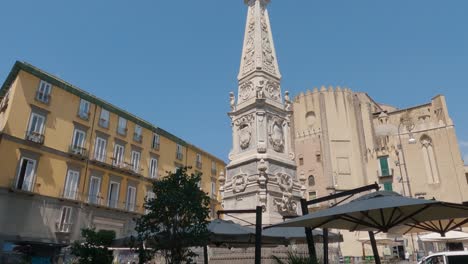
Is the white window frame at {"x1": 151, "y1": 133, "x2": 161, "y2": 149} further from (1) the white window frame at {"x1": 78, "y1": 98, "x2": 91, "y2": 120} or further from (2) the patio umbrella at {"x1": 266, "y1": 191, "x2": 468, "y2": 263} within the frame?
(2) the patio umbrella at {"x1": 266, "y1": 191, "x2": 468, "y2": 263}

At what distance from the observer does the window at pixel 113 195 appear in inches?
1037

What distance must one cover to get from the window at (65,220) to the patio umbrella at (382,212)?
21.0m

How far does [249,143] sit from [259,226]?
7.16 metres

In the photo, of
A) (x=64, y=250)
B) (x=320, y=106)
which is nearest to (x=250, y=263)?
(x=64, y=250)

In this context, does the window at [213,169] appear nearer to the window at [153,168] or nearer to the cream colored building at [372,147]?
the window at [153,168]

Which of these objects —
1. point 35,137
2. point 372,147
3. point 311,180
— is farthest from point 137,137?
point 372,147

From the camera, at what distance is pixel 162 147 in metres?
32.8

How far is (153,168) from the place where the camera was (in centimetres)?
3120

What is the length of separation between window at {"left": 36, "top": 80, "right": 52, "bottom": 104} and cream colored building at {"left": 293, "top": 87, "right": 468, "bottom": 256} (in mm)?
26917

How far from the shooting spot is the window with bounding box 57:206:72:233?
22.2 m

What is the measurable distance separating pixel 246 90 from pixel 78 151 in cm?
1576

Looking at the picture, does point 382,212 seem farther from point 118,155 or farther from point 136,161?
point 136,161

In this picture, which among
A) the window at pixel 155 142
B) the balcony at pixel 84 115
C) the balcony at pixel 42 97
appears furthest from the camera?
the window at pixel 155 142

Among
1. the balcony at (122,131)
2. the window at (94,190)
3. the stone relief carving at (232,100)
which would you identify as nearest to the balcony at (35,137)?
the window at (94,190)
